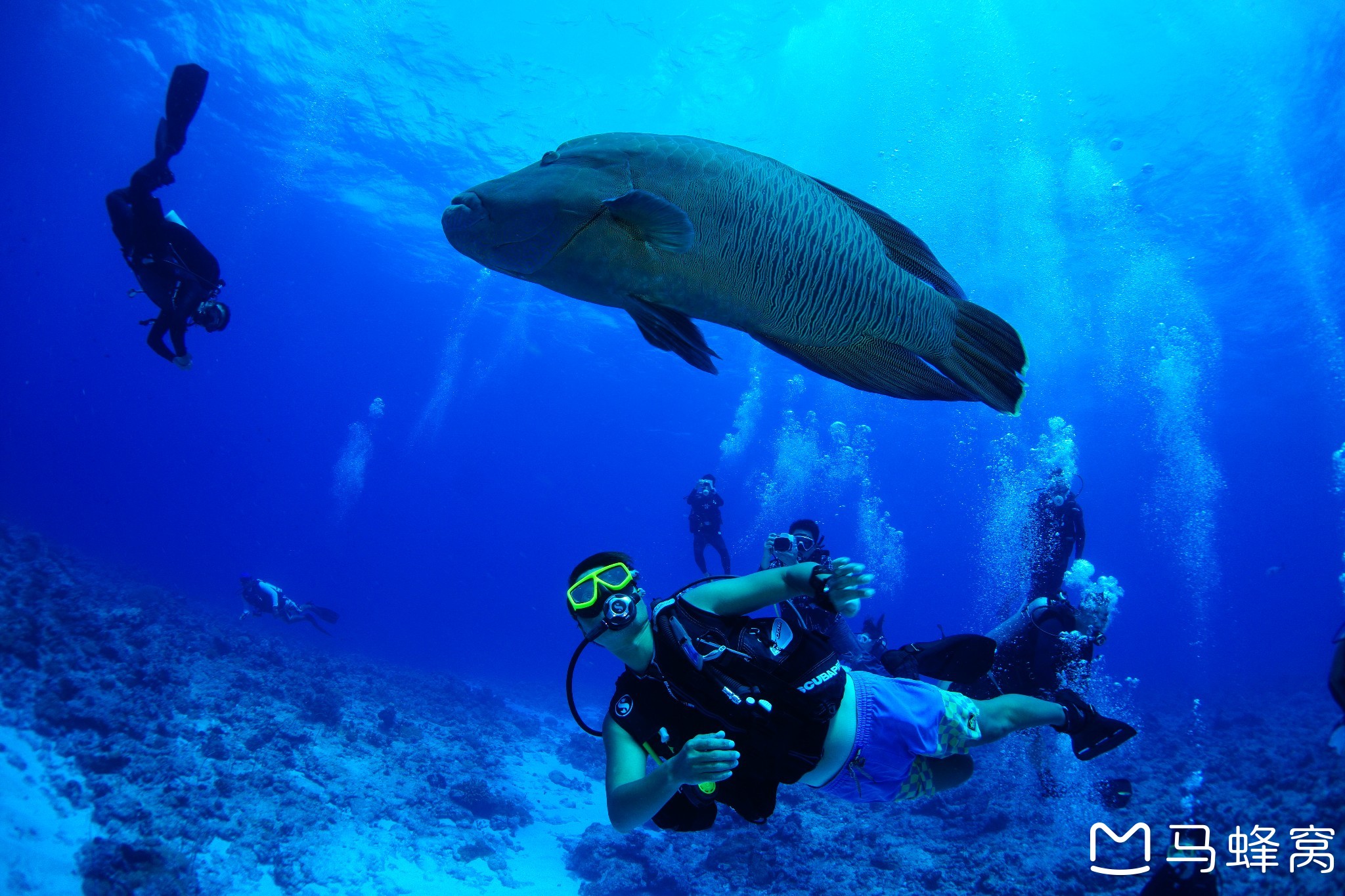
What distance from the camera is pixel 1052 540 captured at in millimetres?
8609

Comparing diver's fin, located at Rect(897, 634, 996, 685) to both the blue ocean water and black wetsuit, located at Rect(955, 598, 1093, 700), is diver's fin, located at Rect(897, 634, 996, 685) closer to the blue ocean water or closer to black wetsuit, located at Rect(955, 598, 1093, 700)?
black wetsuit, located at Rect(955, 598, 1093, 700)

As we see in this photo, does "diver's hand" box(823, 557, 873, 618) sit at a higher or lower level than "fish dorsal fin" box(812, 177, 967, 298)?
lower

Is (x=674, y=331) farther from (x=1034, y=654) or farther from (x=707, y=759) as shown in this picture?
(x=1034, y=654)

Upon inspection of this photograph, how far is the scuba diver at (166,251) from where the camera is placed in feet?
15.5

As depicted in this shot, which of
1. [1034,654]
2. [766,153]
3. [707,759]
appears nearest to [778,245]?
[707,759]

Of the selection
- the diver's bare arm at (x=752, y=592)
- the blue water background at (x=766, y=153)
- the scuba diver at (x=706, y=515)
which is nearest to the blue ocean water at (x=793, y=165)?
the blue water background at (x=766, y=153)

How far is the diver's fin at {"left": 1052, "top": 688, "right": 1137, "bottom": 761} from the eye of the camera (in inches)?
148

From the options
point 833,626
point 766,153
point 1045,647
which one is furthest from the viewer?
point 766,153

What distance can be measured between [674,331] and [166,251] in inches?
224

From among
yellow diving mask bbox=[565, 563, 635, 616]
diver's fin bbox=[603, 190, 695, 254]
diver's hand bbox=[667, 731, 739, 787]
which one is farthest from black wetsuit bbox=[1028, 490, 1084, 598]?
diver's fin bbox=[603, 190, 695, 254]

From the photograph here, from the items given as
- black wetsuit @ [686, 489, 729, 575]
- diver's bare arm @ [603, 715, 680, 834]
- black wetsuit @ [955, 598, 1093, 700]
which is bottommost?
diver's bare arm @ [603, 715, 680, 834]

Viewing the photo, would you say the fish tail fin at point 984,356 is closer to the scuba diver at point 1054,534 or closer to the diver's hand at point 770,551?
the diver's hand at point 770,551

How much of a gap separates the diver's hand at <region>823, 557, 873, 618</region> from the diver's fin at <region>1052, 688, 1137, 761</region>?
2185 millimetres

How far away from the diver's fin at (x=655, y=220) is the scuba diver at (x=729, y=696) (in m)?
1.70
